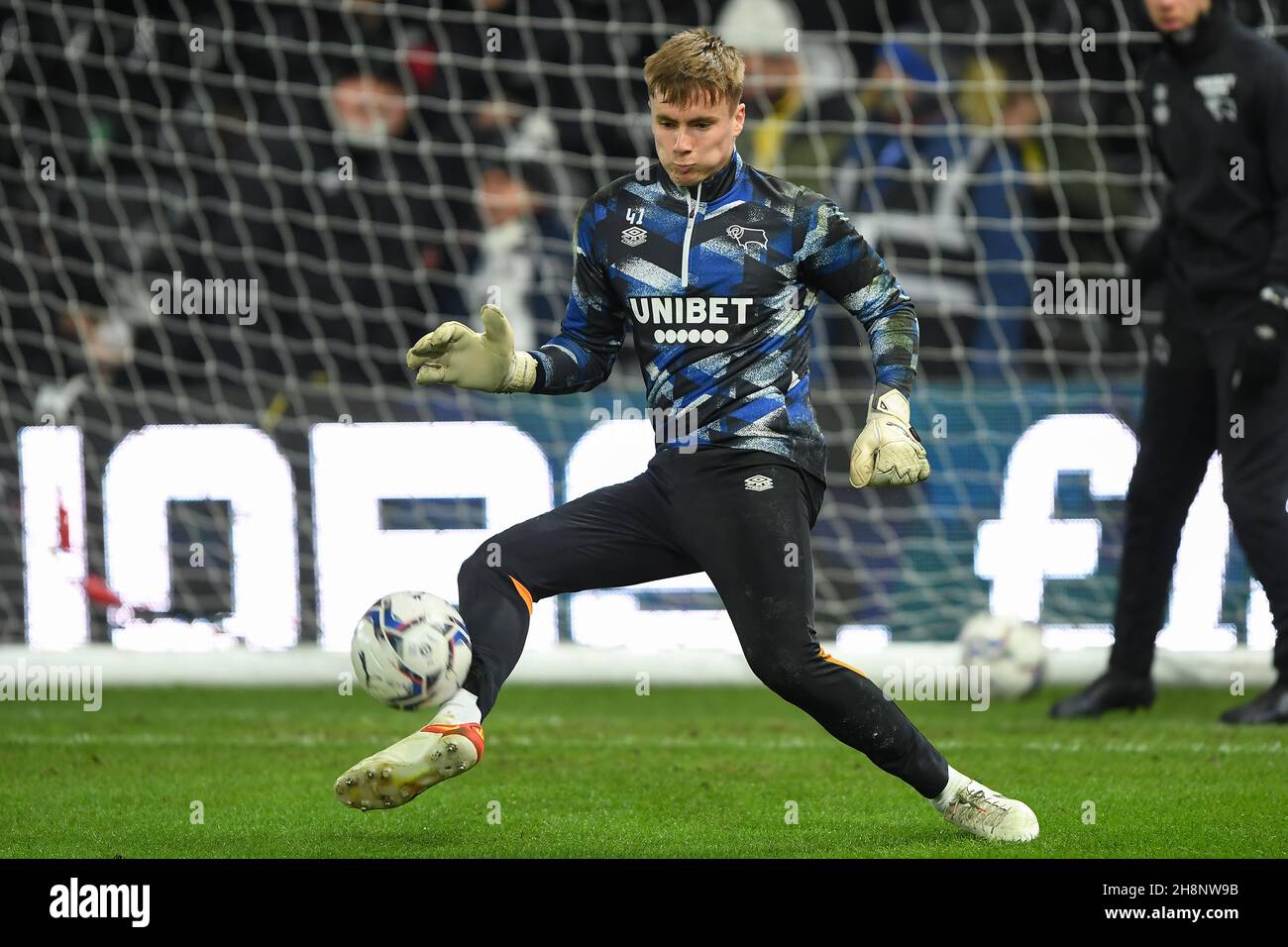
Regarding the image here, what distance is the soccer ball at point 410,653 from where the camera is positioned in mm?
3770

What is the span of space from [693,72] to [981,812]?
1.85 meters

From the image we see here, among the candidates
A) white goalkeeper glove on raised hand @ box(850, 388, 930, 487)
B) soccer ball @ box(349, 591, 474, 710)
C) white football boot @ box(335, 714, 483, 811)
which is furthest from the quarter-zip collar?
white football boot @ box(335, 714, 483, 811)

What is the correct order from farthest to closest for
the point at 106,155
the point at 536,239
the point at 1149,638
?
the point at 106,155 → the point at 536,239 → the point at 1149,638

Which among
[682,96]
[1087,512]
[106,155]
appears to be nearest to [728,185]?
[682,96]

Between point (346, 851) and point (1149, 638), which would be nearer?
point (346, 851)

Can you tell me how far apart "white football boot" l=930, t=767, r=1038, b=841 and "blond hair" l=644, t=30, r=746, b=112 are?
168 cm

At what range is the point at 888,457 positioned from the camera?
3.80 metres

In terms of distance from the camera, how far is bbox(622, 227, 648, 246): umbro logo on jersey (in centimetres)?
418

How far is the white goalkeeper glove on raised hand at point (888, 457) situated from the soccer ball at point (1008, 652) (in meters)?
2.72

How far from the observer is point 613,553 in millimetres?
4109

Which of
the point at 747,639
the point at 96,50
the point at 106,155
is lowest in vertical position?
the point at 747,639

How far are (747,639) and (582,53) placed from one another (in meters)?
5.26

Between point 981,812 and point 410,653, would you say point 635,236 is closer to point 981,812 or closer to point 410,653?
point 410,653

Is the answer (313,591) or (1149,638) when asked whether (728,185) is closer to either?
(1149,638)
